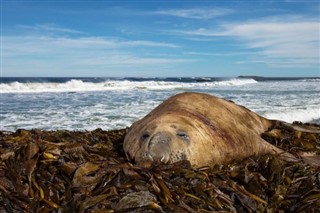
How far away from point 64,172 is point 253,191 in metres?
1.52

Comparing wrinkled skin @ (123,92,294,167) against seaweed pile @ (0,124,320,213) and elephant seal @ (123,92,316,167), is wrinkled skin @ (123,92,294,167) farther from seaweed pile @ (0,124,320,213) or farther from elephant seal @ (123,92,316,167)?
seaweed pile @ (0,124,320,213)

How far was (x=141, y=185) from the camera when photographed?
3.10 metres

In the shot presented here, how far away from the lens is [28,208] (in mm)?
2869

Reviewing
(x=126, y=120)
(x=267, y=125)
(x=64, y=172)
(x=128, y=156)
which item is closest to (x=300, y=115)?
(x=126, y=120)

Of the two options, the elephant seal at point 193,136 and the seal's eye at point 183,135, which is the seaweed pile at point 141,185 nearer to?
the elephant seal at point 193,136

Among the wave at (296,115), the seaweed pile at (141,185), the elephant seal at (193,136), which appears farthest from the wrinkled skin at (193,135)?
the wave at (296,115)

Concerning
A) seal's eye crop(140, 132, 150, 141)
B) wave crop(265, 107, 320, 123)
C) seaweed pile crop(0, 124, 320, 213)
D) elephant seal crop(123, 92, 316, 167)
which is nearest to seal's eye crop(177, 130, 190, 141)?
elephant seal crop(123, 92, 316, 167)

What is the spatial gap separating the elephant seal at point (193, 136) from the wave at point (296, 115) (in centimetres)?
686

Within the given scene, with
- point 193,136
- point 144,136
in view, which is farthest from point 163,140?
point 193,136

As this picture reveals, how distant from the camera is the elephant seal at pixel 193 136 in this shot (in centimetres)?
382

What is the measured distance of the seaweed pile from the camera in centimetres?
289

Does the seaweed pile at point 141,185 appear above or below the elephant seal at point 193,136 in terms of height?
below

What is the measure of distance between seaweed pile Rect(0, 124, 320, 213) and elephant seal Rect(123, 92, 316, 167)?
0.26 m

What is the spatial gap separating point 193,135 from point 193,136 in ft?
0.06
